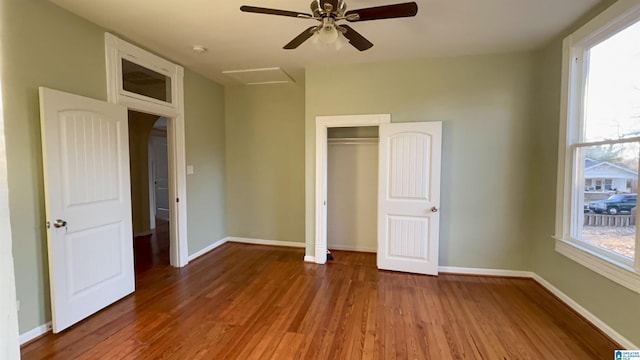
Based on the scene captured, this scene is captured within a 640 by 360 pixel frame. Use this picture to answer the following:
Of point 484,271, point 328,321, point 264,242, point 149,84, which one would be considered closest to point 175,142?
point 149,84

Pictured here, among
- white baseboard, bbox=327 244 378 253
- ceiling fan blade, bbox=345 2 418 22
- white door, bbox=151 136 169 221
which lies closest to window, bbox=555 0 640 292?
ceiling fan blade, bbox=345 2 418 22

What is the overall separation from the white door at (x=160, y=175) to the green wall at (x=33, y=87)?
4229mm

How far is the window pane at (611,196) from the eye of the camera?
2254 millimetres

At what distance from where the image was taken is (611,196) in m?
2.47

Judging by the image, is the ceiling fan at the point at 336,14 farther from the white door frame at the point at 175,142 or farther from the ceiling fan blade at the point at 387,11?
the white door frame at the point at 175,142

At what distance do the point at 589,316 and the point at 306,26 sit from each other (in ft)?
12.0

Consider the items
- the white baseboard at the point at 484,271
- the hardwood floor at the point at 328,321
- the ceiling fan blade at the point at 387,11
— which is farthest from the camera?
the white baseboard at the point at 484,271

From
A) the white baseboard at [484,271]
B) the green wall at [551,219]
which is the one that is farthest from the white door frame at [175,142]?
the green wall at [551,219]

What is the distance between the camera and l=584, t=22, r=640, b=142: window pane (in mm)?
2234

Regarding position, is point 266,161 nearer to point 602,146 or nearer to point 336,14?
point 336,14

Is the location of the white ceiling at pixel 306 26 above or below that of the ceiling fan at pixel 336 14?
above

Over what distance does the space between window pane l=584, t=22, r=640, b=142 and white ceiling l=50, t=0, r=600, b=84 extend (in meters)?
0.42

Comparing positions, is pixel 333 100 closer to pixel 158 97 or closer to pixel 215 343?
pixel 158 97

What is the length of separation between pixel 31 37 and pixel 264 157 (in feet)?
9.91
